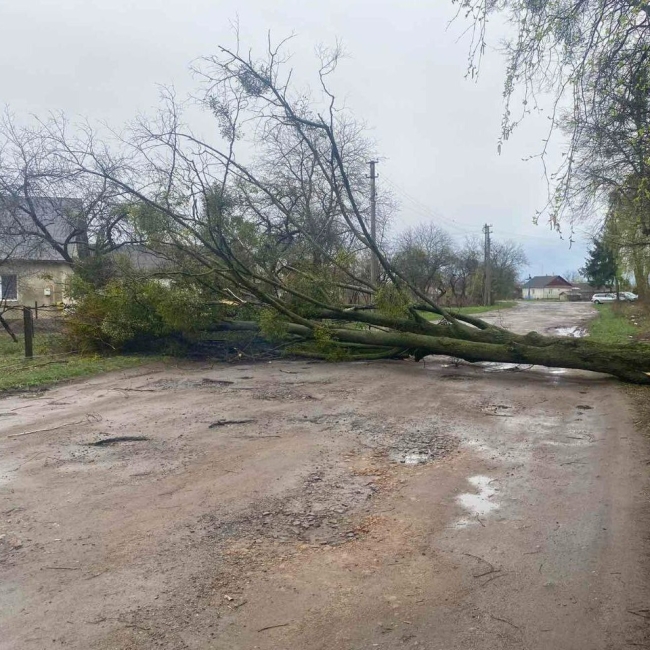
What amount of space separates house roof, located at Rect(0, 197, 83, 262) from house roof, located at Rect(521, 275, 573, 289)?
109035 millimetres

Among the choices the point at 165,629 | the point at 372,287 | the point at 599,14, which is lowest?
the point at 165,629

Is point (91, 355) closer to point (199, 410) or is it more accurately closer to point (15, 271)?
point (199, 410)

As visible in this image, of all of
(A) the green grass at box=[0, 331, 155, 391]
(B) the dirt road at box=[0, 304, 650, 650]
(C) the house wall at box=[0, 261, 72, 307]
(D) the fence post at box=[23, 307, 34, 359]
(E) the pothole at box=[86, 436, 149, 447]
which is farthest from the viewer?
(C) the house wall at box=[0, 261, 72, 307]

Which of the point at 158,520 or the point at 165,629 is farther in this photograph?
the point at 158,520

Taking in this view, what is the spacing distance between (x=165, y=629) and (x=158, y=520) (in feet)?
4.94

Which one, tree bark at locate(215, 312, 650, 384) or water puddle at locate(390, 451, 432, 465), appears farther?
tree bark at locate(215, 312, 650, 384)

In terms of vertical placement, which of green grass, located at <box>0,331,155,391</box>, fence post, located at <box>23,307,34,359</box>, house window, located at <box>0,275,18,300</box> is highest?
house window, located at <box>0,275,18,300</box>

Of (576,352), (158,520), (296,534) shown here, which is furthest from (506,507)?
(576,352)

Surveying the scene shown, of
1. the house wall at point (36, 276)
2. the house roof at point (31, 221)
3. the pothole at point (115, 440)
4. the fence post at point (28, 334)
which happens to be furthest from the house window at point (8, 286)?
the pothole at point (115, 440)

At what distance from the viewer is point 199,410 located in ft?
28.3

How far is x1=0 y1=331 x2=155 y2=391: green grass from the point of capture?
1112cm

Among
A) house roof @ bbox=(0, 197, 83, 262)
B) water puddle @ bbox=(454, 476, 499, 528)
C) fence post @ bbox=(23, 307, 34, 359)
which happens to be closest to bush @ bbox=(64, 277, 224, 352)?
fence post @ bbox=(23, 307, 34, 359)

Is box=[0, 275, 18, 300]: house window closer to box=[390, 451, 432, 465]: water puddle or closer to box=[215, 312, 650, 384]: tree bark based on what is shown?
box=[215, 312, 650, 384]: tree bark

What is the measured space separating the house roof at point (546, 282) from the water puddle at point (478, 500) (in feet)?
394
